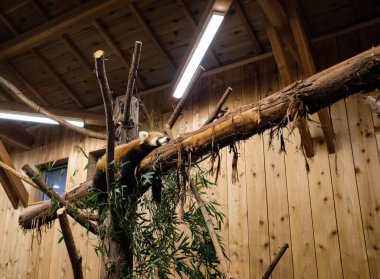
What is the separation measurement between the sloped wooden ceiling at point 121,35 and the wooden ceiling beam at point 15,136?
0.73 metres

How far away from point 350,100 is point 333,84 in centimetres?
200

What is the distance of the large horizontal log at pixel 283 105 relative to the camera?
1.65 metres

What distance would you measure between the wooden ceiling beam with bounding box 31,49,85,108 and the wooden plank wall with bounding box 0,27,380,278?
179cm

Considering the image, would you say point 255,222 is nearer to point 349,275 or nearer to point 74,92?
point 349,275

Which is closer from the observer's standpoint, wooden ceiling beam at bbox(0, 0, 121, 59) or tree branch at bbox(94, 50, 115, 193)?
tree branch at bbox(94, 50, 115, 193)

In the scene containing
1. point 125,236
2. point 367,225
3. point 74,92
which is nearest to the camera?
point 125,236

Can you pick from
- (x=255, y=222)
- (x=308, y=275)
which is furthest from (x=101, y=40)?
(x=308, y=275)

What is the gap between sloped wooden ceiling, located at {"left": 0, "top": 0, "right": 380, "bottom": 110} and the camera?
3.83 metres

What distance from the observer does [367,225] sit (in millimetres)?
3107

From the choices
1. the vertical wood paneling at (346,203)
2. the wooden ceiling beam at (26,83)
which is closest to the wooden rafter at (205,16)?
the vertical wood paneling at (346,203)

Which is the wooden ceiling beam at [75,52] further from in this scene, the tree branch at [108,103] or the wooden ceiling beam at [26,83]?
the tree branch at [108,103]

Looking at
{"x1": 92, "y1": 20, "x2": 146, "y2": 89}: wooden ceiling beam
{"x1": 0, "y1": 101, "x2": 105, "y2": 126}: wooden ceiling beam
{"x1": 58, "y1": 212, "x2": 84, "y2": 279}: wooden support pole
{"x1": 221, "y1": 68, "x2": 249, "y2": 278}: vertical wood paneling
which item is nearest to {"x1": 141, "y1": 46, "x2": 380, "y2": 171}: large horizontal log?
{"x1": 58, "y1": 212, "x2": 84, "y2": 279}: wooden support pole

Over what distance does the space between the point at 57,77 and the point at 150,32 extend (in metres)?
1.53

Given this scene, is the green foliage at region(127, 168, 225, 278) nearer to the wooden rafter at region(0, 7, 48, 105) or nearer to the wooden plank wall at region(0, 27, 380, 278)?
the wooden plank wall at region(0, 27, 380, 278)
